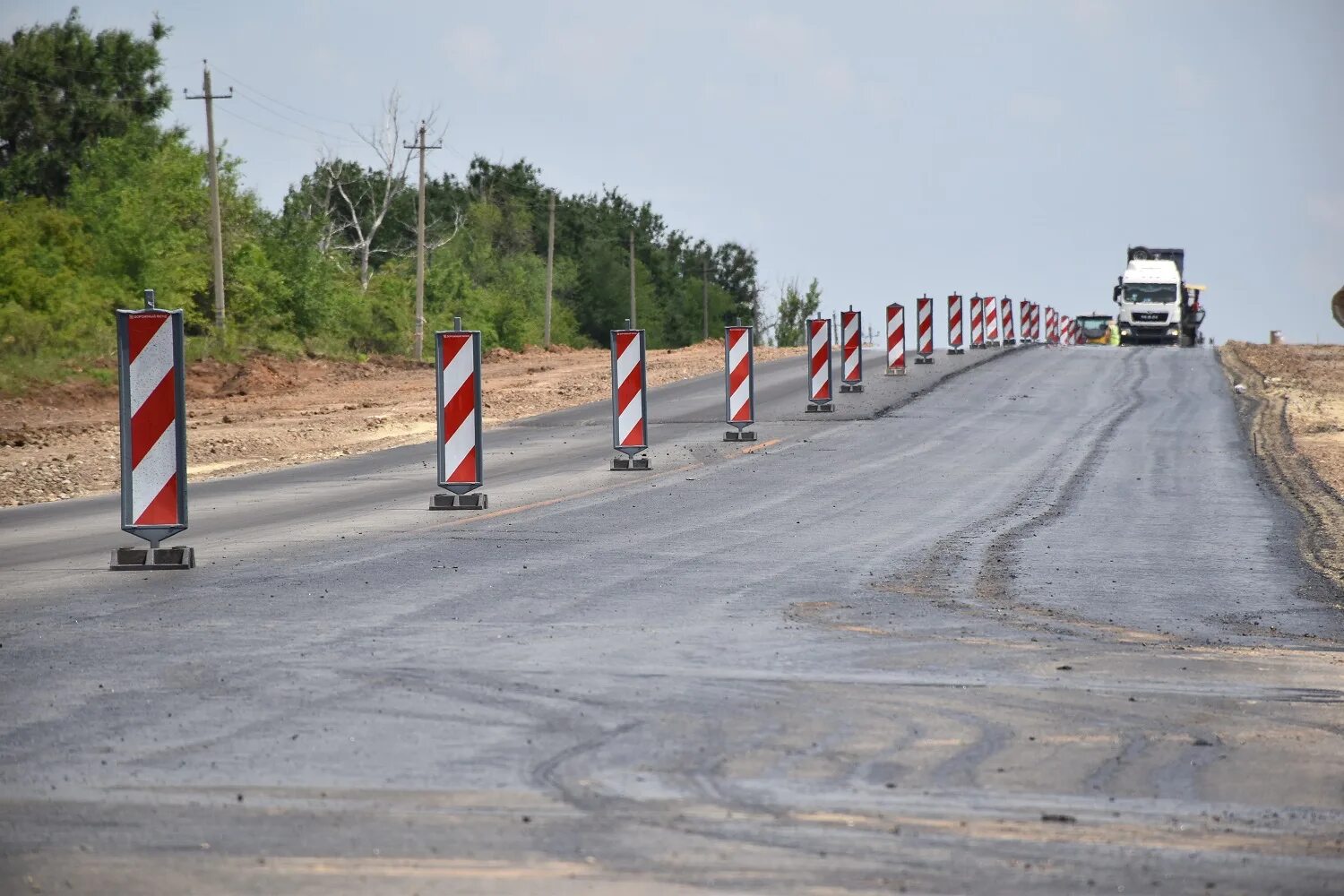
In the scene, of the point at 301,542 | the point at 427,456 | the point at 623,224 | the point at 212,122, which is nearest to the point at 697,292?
the point at 623,224

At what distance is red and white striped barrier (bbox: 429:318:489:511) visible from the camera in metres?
16.1

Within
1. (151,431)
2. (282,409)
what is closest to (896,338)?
(282,409)

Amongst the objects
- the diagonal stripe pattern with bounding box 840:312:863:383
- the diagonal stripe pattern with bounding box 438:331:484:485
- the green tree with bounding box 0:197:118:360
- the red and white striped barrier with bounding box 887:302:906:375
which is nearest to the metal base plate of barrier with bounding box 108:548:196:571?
the diagonal stripe pattern with bounding box 438:331:484:485

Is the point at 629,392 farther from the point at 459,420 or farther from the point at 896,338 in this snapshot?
the point at 896,338

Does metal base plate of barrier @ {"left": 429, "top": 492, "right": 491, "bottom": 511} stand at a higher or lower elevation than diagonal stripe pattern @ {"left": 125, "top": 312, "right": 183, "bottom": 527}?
lower

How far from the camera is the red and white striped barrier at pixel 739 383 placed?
2423 centimetres

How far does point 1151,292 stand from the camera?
6981 cm

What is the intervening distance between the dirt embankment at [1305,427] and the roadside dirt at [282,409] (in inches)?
470

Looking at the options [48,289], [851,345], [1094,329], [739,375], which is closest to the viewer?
[739,375]

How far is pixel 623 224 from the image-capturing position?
129 m

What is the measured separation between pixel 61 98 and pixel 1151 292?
46413mm

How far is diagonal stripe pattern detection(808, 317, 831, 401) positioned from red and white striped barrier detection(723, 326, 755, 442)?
2.97 m

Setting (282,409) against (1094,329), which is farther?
(1094,329)

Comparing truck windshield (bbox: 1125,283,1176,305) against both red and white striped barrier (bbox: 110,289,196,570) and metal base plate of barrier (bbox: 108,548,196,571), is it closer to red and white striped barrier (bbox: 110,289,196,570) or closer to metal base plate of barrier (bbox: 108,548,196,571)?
red and white striped barrier (bbox: 110,289,196,570)
